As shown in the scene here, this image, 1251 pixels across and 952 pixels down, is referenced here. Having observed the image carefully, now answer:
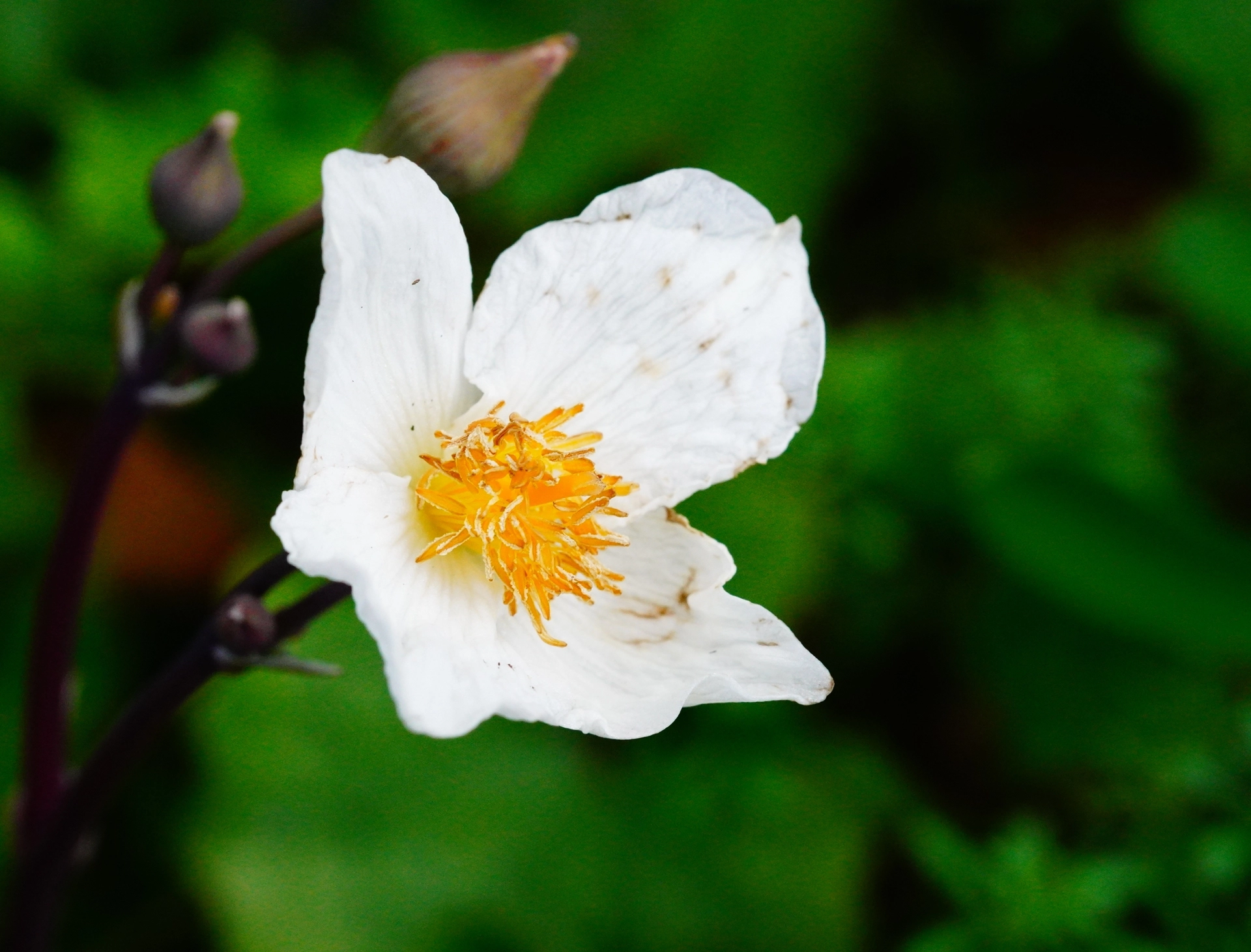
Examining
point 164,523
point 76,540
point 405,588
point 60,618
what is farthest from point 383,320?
point 164,523

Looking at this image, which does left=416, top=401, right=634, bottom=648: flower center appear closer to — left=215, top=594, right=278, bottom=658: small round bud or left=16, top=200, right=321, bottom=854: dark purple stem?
left=215, top=594, right=278, bottom=658: small round bud

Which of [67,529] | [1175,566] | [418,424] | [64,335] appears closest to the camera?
[418,424]

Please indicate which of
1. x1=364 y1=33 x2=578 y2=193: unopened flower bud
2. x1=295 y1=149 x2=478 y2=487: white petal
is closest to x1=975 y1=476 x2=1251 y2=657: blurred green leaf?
x1=364 y1=33 x2=578 y2=193: unopened flower bud

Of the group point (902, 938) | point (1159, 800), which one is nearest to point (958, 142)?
point (1159, 800)

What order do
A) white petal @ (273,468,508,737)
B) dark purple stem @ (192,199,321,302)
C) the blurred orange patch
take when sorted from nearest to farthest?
white petal @ (273,468,508,737), dark purple stem @ (192,199,321,302), the blurred orange patch

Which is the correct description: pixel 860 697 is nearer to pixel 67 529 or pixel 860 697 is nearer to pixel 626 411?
pixel 626 411

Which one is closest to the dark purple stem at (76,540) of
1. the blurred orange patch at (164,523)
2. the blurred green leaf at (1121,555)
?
the blurred orange patch at (164,523)

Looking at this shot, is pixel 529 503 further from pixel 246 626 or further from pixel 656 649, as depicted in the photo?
pixel 246 626
